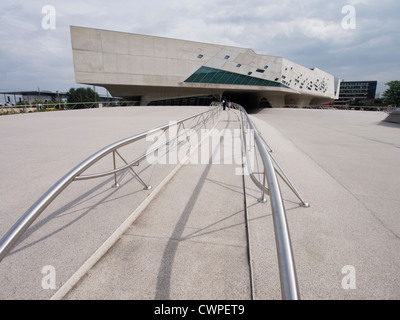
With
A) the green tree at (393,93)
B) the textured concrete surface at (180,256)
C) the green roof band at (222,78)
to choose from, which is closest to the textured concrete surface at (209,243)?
the textured concrete surface at (180,256)

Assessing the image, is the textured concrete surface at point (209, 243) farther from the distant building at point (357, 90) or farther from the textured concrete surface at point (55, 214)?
the distant building at point (357, 90)

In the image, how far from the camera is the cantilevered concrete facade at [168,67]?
98.3 feet

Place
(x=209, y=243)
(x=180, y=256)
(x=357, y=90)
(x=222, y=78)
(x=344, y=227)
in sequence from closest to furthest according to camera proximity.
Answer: (x=180, y=256) → (x=209, y=243) → (x=344, y=227) → (x=222, y=78) → (x=357, y=90)

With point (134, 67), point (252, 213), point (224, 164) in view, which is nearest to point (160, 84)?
point (134, 67)

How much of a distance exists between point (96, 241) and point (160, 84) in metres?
35.1

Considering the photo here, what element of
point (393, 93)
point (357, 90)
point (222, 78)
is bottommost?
point (222, 78)

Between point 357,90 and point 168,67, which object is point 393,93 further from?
point 168,67

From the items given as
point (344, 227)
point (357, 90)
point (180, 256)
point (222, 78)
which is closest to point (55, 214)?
point (180, 256)

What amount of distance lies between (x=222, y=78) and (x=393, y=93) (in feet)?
230

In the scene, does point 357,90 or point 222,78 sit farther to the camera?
point 357,90

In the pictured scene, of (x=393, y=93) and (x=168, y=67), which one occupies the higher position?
(x=168, y=67)

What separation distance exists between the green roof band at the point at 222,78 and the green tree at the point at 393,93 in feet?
195

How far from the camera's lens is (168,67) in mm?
34500
